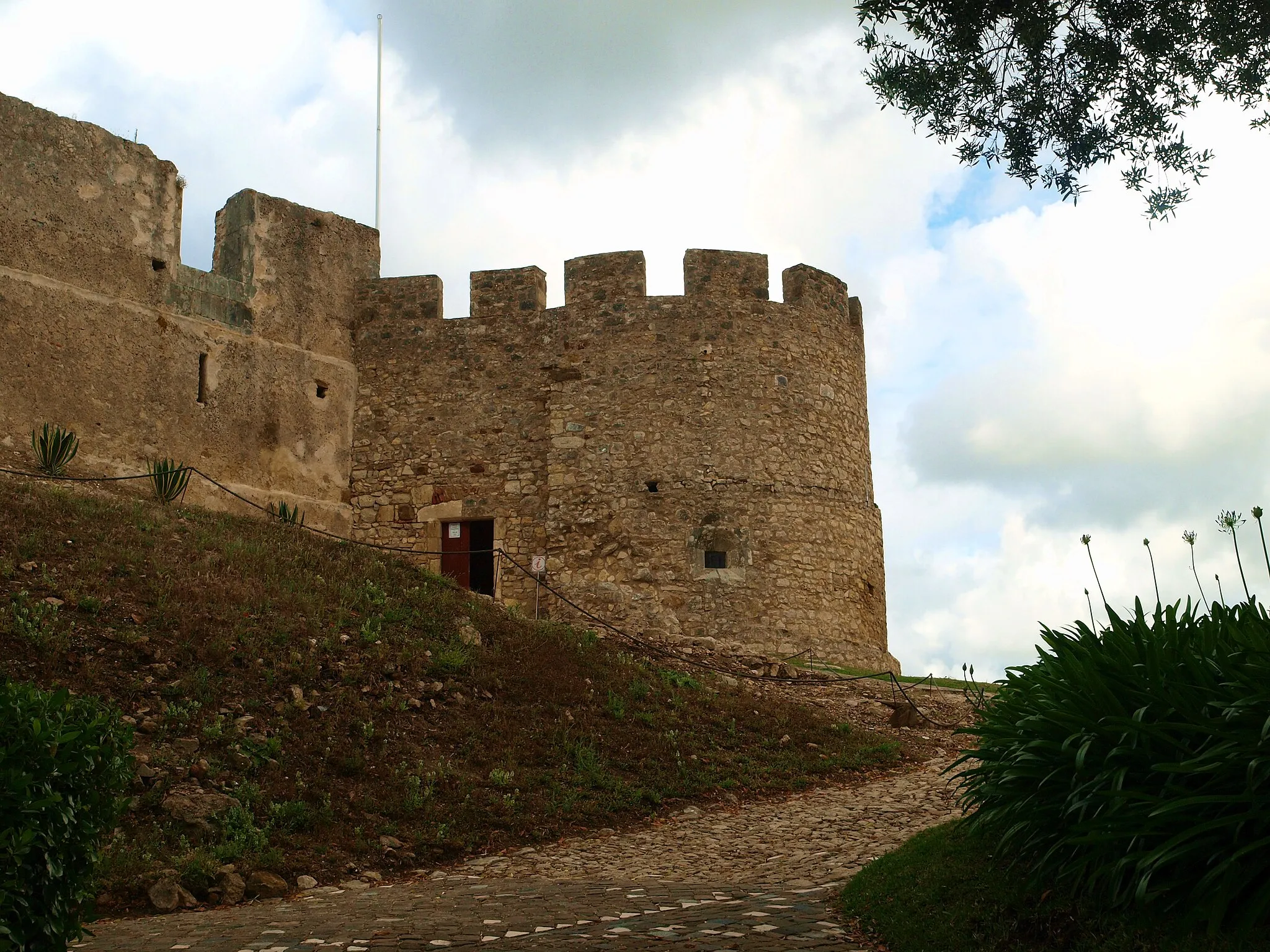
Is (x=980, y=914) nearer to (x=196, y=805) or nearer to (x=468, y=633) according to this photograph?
(x=196, y=805)

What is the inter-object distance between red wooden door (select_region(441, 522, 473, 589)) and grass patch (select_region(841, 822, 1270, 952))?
11491 mm

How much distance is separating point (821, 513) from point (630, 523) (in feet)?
9.18

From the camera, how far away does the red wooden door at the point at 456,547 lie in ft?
59.4

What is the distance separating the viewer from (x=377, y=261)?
1967 centimetres

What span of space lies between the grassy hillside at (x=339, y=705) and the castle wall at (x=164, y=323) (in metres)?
2.57

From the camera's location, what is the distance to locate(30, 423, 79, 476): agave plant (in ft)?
48.9

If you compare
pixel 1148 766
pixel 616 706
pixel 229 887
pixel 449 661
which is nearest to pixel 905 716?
pixel 616 706

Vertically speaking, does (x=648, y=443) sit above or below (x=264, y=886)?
above

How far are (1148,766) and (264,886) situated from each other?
541cm

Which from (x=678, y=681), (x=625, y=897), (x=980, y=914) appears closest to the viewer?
(x=980, y=914)

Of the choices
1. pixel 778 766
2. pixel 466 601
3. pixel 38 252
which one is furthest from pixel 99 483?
pixel 778 766

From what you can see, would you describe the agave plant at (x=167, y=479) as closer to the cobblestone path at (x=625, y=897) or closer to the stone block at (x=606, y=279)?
the stone block at (x=606, y=279)

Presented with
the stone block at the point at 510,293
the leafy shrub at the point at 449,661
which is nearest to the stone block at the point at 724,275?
the stone block at the point at 510,293

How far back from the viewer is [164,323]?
55.1ft
